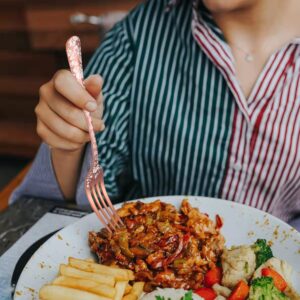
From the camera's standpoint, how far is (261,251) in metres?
1.17

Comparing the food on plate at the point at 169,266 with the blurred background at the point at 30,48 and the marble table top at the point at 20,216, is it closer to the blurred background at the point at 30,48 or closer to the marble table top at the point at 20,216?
the marble table top at the point at 20,216

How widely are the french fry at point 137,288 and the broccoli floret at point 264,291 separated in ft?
0.83

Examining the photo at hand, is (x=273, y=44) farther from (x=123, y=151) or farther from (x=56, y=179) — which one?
(x=56, y=179)

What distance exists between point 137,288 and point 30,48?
10.2 ft

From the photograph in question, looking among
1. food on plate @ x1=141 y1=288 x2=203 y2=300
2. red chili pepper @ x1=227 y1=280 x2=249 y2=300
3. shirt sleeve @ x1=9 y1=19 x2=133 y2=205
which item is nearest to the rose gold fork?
→ food on plate @ x1=141 y1=288 x2=203 y2=300

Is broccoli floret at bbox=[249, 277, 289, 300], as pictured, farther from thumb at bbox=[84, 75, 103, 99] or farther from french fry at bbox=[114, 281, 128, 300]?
thumb at bbox=[84, 75, 103, 99]

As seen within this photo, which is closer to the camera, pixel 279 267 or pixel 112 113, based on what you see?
pixel 279 267

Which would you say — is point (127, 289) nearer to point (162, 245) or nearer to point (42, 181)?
point (162, 245)

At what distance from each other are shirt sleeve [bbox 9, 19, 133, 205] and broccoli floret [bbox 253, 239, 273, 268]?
70 centimetres

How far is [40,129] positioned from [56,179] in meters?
0.33

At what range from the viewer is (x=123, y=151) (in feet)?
5.94

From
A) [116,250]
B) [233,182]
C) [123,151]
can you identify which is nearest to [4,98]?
[123,151]

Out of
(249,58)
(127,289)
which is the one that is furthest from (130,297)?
(249,58)

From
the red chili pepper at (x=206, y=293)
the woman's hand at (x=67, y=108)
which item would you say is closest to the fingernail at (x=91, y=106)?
the woman's hand at (x=67, y=108)
